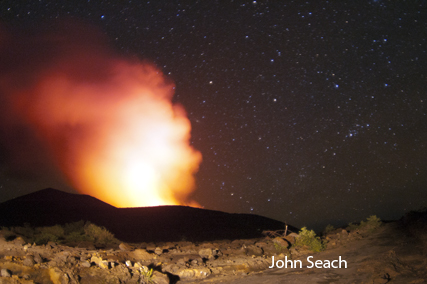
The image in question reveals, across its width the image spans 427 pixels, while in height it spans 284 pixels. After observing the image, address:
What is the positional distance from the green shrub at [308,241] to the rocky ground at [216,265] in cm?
41

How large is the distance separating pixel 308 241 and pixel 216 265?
192 inches

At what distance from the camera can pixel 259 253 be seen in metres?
10.6

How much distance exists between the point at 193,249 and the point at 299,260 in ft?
14.5

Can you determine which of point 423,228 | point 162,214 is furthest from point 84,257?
point 162,214

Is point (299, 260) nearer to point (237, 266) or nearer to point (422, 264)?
point (237, 266)

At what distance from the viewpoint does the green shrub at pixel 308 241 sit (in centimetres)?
1102

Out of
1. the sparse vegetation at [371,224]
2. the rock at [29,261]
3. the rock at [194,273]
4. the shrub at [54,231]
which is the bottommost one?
the rock at [194,273]

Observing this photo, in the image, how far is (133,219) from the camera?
33031mm

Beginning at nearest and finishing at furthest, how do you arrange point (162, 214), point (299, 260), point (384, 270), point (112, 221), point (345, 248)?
point (384, 270), point (299, 260), point (345, 248), point (112, 221), point (162, 214)

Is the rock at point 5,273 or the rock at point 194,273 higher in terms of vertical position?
the rock at point 5,273

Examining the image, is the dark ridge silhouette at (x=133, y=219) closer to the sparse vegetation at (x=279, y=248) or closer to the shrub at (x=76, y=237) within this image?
the shrub at (x=76, y=237)

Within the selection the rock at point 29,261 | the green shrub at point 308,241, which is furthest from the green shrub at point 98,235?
the green shrub at point 308,241

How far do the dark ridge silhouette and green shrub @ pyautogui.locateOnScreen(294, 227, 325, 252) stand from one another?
12.9 m

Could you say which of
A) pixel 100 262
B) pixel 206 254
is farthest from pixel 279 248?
pixel 100 262
